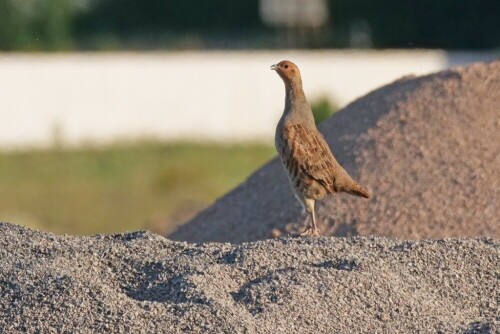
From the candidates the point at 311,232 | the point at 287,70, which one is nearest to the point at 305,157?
the point at 311,232

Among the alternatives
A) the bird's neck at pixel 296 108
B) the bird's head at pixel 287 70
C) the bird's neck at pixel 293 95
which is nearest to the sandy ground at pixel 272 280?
the bird's neck at pixel 296 108

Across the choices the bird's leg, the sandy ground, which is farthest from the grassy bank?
the sandy ground

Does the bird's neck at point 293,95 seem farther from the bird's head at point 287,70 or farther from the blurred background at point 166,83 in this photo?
the blurred background at point 166,83

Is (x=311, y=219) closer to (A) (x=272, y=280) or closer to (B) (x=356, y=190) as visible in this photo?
(B) (x=356, y=190)

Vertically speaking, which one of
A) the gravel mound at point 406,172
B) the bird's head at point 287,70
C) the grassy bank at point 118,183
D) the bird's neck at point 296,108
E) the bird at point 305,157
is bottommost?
the grassy bank at point 118,183

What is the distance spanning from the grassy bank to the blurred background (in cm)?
4

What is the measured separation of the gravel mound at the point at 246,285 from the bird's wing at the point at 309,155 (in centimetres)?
82

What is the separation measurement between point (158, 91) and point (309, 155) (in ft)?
69.5

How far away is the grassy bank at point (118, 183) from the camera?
19516 mm

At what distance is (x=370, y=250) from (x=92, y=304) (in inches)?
72.4

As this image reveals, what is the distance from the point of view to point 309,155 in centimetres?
890

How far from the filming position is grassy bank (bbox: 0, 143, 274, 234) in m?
19.5

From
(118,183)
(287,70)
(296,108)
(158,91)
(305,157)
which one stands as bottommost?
(118,183)

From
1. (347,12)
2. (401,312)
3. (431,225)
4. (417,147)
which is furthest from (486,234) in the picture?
(347,12)
